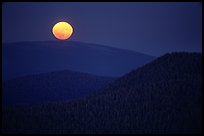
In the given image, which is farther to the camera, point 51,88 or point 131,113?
point 51,88

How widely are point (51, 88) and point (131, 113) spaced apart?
55139 millimetres

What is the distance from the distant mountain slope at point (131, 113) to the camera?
40231mm

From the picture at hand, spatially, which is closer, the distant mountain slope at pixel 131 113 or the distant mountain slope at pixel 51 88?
the distant mountain slope at pixel 131 113

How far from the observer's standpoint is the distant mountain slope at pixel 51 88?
269 feet

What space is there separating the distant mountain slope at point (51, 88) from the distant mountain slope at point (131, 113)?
26.3 meters

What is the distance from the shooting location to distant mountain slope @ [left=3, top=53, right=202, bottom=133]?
40.2 meters

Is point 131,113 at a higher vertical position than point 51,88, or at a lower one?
lower

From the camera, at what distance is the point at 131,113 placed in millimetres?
44875

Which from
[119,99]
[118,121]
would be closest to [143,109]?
[118,121]

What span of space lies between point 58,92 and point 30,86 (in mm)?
13284

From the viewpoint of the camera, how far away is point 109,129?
135 ft

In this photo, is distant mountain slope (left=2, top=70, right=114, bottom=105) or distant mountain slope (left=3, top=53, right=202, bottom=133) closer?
distant mountain slope (left=3, top=53, right=202, bottom=133)

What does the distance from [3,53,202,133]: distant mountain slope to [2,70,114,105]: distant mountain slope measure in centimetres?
2635

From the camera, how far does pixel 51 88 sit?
3787 inches
